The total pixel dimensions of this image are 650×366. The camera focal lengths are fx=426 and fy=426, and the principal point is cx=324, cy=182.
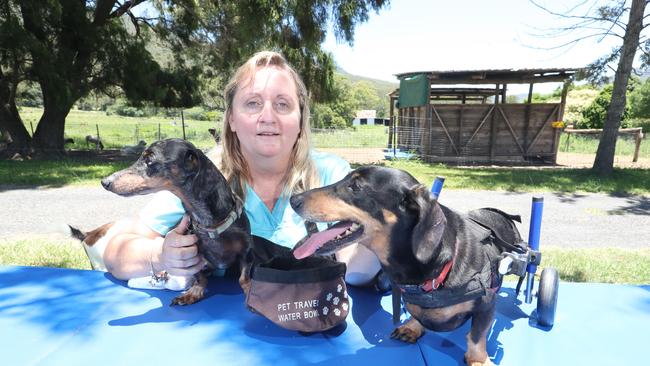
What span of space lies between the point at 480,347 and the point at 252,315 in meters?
1.15

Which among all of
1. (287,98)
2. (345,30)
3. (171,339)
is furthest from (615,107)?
(171,339)

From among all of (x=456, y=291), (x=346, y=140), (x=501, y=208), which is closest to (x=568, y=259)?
(x=501, y=208)

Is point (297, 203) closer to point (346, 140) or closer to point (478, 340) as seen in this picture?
point (478, 340)

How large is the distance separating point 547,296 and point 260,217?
153 centimetres

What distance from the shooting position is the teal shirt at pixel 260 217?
2381mm

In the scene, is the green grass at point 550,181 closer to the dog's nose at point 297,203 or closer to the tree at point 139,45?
the tree at point 139,45

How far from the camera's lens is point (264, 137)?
86.7 inches

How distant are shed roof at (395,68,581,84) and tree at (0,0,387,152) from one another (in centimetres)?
362

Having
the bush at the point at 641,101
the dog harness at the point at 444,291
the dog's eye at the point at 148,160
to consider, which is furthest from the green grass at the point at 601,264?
the bush at the point at 641,101

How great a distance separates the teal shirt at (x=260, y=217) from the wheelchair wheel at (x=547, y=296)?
45.0 inches

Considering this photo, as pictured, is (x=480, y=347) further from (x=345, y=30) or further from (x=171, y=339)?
(x=345, y=30)

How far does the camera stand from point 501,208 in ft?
24.0

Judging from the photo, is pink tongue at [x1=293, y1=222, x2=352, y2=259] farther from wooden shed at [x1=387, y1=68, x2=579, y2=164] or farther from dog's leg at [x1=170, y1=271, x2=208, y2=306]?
wooden shed at [x1=387, y1=68, x2=579, y2=164]

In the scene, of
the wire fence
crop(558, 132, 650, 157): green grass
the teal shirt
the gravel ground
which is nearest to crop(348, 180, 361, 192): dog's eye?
the teal shirt
